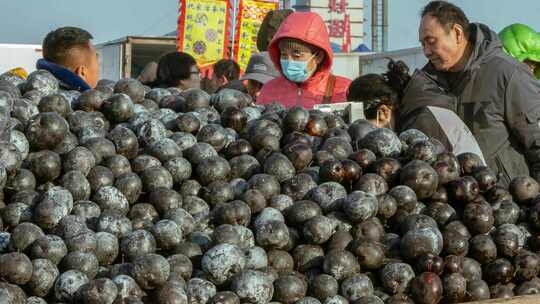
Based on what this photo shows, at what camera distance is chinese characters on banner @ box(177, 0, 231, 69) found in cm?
1127

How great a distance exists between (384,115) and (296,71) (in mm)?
676

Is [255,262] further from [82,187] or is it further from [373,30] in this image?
[373,30]

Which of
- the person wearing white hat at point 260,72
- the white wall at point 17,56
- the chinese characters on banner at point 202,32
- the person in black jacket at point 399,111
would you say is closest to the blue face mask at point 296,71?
the person in black jacket at point 399,111

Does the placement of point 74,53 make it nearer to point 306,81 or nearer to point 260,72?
point 306,81

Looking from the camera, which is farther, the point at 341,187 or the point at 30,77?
the point at 30,77

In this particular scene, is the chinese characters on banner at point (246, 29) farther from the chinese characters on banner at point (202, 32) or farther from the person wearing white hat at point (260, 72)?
the person wearing white hat at point (260, 72)

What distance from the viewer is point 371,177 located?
3.01 metres

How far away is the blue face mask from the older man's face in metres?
0.69

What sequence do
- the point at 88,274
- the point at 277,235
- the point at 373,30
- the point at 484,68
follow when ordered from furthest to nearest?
the point at 373,30, the point at 484,68, the point at 277,235, the point at 88,274

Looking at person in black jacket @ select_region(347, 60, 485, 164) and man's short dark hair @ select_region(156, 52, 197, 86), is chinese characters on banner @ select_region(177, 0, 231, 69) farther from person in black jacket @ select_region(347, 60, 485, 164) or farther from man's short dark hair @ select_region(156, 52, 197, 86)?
person in black jacket @ select_region(347, 60, 485, 164)

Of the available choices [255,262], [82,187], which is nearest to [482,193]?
[255,262]

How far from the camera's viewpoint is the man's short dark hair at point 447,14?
4.44 metres

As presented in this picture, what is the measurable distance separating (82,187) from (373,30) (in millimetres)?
35487

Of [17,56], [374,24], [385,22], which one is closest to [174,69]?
[17,56]
